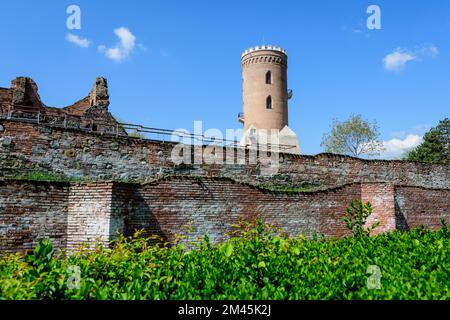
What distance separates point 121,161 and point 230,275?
9250 mm

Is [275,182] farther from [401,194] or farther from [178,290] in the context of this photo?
[178,290]

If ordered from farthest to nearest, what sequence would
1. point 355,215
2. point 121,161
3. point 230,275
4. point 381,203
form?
point 121,161
point 381,203
point 355,215
point 230,275

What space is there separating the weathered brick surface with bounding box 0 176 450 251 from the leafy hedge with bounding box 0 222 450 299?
1976 millimetres

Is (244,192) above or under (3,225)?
above

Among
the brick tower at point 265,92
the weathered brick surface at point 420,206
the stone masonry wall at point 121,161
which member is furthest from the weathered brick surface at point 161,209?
the brick tower at point 265,92

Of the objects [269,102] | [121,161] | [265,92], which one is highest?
[265,92]

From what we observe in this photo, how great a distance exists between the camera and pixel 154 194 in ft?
28.7

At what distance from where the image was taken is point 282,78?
33750 millimetres

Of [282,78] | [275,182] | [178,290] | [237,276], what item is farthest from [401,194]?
[282,78]

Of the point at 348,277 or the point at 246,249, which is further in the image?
the point at 246,249

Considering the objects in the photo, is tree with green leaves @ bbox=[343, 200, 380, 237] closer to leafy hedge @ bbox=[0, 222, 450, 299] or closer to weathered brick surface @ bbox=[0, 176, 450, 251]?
weathered brick surface @ bbox=[0, 176, 450, 251]

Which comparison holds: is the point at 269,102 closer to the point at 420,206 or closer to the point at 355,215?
the point at 420,206

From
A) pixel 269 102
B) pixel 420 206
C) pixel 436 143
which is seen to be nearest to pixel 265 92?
pixel 269 102

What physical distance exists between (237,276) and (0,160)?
29.3 ft
